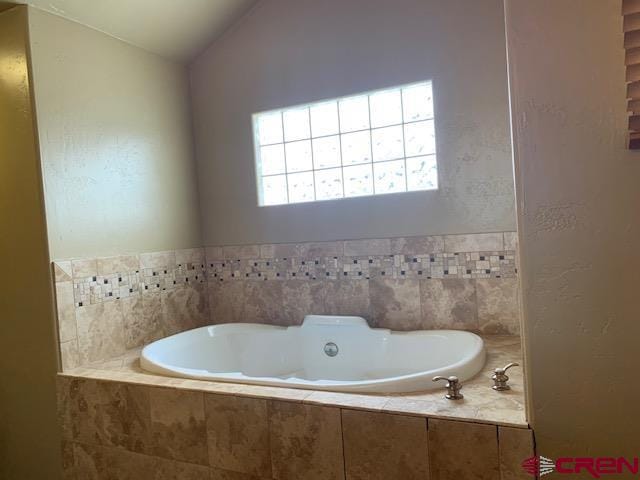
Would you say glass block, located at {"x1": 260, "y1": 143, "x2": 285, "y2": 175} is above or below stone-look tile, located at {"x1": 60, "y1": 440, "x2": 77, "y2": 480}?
above

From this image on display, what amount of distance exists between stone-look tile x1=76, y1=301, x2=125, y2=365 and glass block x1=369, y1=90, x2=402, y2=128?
6.01 feet

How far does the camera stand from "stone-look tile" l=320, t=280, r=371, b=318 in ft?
8.48

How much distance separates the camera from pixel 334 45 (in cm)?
261

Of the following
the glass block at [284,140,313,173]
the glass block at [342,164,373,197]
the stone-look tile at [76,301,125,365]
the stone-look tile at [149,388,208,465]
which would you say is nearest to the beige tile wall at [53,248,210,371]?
the stone-look tile at [76,301,125,365]

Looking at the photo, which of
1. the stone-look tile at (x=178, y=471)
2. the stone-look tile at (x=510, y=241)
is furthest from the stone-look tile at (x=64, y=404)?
the stone-look tile at (x=510, y=241)

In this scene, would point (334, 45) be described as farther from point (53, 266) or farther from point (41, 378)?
point (41, 378)

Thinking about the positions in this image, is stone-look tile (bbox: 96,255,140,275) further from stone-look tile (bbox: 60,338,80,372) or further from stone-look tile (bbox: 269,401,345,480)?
stone-look tile (bbox: 269,401,345,480)

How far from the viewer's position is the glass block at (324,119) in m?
2.72

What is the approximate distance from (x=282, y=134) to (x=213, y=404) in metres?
1.82

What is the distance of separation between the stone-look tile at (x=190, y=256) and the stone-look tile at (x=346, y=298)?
91 centimetres

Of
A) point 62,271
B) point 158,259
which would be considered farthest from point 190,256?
point 62,271

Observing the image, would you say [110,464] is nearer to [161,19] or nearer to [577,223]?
[577,223]

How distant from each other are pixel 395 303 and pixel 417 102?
3.85 feet

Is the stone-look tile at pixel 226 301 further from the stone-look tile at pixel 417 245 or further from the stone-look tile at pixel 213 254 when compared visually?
the stone-look tile at pixel 417 245
